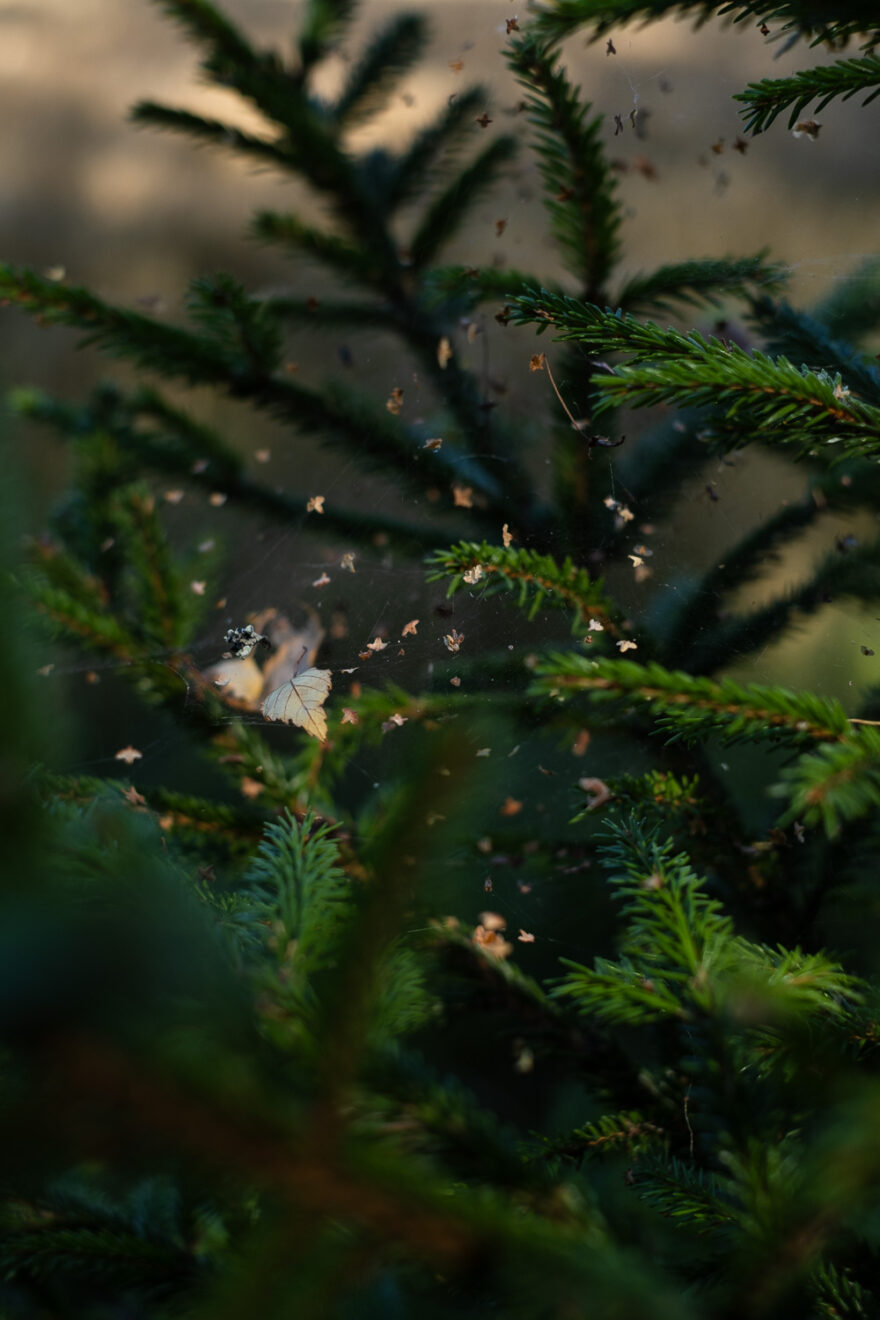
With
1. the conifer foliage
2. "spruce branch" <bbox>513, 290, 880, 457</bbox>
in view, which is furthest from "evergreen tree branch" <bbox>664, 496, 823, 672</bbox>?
"spruce branch" <bbox>513, 290, 880, 457</bbox>

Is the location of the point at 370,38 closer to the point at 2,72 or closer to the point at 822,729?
the point at 822,729

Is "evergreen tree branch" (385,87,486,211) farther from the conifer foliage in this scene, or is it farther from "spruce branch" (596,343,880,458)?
"spruce branch" (596,343,880,458)

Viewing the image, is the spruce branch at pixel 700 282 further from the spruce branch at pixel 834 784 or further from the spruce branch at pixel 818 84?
the spruce branch at pixel 834 784

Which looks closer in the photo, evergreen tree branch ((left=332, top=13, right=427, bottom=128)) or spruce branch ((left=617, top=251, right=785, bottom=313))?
spruce branch ((left=617, top=251, right=785, bottom=313))

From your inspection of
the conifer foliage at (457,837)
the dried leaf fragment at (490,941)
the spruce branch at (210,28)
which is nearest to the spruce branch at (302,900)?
the conifer foliage at (457,837)

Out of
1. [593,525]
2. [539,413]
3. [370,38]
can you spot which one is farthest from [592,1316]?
[370,38]

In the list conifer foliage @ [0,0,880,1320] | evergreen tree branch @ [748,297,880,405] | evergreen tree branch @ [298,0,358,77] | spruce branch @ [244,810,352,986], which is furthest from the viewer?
evergreen tree branch @ [298,0,358,77]

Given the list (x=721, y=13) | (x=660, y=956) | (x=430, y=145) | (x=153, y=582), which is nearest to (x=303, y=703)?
(x=153, y=582)

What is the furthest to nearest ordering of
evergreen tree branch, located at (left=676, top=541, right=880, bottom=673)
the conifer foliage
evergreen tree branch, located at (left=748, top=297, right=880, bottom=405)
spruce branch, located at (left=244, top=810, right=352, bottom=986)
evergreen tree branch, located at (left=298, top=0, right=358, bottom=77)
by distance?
evergreen tree branch, located at (left=298, top=0, right=358, bottom=77)
evergreen tree branch, located at (left=676, top=541, right=880, bottom=673)
evergreen tree branch, located at (left=748, top=297, right=880, bottom=405)
spruce branch, located at (left=244, top=810, right=352, bottom=986)
the conifer foliage
